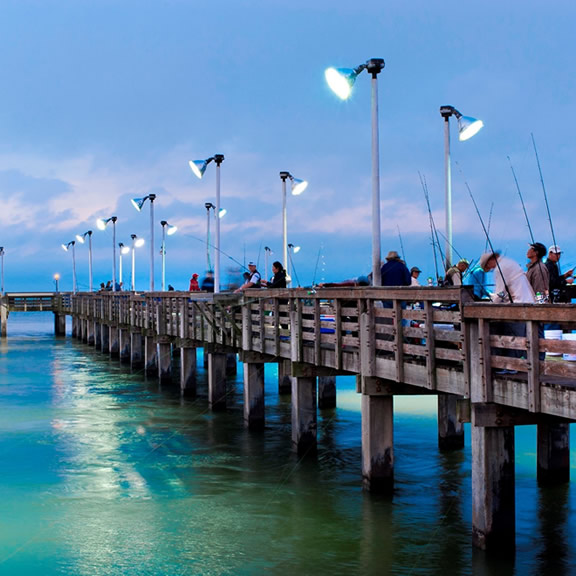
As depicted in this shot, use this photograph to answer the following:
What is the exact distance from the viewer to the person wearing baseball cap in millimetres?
13052

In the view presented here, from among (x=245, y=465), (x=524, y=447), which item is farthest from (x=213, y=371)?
(x=524, y=447)

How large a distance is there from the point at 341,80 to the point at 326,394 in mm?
12252

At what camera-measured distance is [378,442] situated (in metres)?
13.6

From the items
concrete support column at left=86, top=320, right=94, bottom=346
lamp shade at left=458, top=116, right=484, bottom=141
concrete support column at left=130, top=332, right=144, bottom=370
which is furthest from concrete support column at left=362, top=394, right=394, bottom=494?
concrete support column at left=86, top=320, right=94, bottom=346

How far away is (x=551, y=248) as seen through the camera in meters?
13.7

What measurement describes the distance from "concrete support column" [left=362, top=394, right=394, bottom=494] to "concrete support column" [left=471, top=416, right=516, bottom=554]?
307 cm

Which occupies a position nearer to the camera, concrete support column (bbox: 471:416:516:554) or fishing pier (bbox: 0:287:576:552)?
fishing pier (bbox: 0:287:576:552)

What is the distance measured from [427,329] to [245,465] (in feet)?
23.0

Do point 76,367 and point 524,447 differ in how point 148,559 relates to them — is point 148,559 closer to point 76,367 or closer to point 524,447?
point 524,447

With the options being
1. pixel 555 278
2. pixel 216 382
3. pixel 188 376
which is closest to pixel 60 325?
pixel 188 376

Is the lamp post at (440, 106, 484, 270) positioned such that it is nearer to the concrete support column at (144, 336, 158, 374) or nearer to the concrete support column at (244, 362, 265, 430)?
the concrete support column at (244, 362, 265, 430)

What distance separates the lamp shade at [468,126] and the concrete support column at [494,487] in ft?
26.6

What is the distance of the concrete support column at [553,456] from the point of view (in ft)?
47.8

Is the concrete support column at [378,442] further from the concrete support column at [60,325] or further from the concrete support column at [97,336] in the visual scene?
the concrete support column at [60,325]
